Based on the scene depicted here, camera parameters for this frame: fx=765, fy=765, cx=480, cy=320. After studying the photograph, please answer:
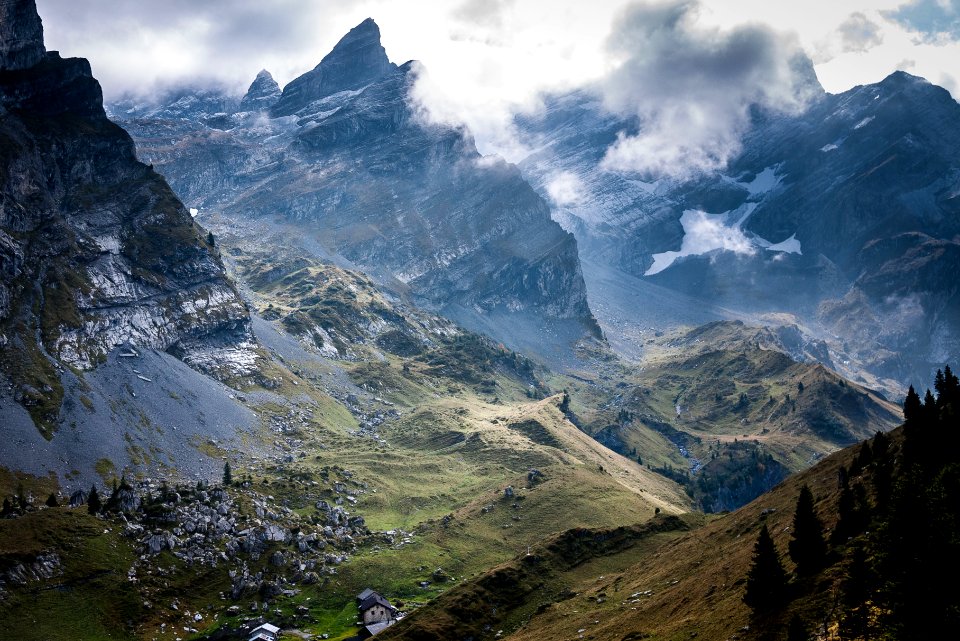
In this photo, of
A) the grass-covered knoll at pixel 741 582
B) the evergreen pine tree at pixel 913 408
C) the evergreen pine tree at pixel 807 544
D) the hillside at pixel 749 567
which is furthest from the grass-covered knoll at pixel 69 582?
the evergreen pine tree at pixel 913 408

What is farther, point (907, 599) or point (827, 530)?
point (827, 530)

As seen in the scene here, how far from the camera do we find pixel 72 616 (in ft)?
443

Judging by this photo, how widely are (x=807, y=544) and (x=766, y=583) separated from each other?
8038mm

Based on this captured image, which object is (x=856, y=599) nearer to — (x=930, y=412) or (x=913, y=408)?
(x=930, y=412)

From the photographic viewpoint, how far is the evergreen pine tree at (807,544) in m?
82.1

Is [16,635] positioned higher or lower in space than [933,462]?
higher

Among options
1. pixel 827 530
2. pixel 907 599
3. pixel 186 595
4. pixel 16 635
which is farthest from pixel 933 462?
pixel 16 635

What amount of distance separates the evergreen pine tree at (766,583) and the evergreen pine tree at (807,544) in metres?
4.29

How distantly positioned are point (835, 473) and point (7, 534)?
146 meters

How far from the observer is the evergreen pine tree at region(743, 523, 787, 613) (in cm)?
7769

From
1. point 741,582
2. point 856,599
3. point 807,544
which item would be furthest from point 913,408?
point 856,599

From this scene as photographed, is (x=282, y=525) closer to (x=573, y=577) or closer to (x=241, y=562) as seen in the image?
(x=241, y=562)

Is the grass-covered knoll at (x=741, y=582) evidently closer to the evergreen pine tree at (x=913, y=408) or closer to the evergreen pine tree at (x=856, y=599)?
the evergreen pine tree at (x=856, y=599)

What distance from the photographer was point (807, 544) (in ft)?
271
